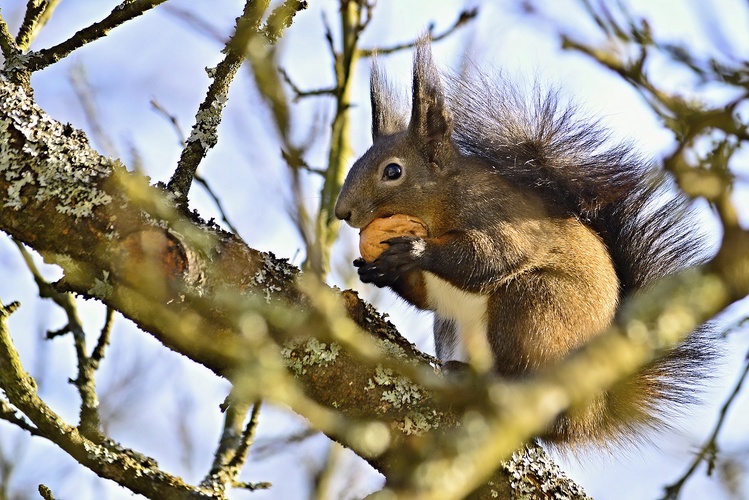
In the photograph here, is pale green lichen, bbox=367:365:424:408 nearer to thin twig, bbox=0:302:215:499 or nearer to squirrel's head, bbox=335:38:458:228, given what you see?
thin twig, bbox=0:302:215:499

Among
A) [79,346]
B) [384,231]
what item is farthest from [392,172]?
[79,346]

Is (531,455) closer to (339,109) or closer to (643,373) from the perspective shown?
(643,373)

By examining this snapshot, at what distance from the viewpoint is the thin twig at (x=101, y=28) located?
267 centimetres

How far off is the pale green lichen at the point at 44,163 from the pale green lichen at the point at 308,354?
0.65 m

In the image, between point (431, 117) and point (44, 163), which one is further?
point (431, 117)

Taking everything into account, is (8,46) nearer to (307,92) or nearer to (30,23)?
(30,23)

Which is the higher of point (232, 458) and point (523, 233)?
point (523, 233)

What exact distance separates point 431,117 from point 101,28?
1848mm

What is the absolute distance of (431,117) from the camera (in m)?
4.19

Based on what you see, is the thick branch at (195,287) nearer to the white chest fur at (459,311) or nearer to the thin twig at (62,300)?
the white chest fur at (459,311)

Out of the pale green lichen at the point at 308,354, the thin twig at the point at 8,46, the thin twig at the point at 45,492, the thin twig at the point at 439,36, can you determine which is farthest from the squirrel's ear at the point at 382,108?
the thin twig at the point at 45,492

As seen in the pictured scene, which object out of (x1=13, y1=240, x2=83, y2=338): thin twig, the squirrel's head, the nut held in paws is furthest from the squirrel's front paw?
(x1=13, y1=240, x2=83, y2=338): thin twig

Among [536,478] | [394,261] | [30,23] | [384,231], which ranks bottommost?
[536,478]

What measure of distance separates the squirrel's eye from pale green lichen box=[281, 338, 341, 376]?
1.66 metres
